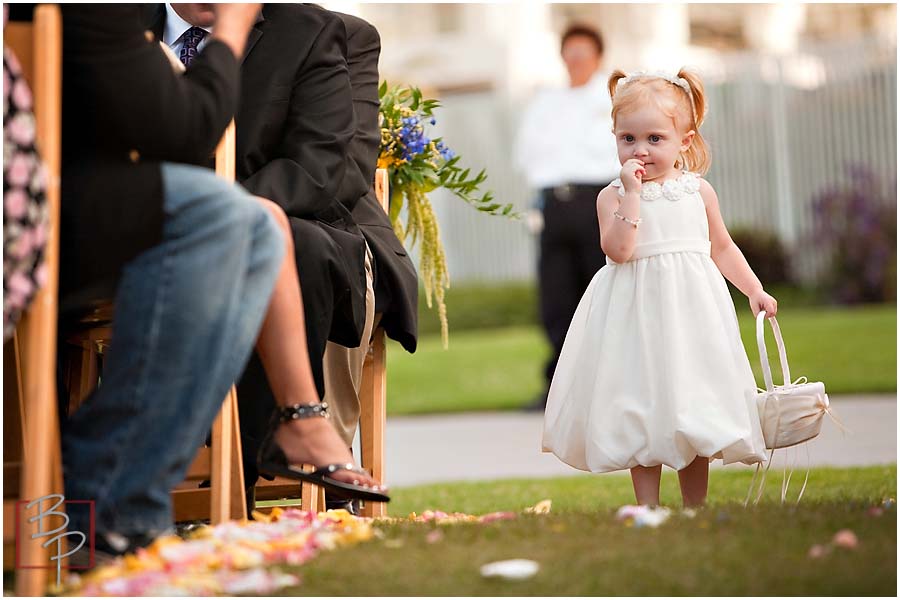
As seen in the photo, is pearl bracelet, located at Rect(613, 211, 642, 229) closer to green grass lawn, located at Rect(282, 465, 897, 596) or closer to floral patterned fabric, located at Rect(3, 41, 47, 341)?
green grass lawn, located at Rect(282, 465, 897, 596)

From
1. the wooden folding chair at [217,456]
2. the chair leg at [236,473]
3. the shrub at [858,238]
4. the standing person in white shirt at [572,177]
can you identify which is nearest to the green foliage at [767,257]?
the shrub at [858,238]

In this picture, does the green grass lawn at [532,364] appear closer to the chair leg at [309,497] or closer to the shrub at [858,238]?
the shrub at [858,238]

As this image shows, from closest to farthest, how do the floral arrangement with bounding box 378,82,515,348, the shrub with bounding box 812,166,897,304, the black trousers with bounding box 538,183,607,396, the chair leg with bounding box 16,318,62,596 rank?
the chair leg with bounding box 16,318,62,596 → the floral arrangement with bounding box 378,82,515,348 → the black trousers with bounding box 538,183,607,396 → the shrub with bounding box 812,166,897,304

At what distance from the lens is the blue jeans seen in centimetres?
243

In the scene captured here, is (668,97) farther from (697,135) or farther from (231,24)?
(231,24)

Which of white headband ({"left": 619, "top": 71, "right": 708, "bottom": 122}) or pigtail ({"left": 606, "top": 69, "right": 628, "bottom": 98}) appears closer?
white headband ({"left": 619, "top": 71, "right": 708, "bottom": 122})

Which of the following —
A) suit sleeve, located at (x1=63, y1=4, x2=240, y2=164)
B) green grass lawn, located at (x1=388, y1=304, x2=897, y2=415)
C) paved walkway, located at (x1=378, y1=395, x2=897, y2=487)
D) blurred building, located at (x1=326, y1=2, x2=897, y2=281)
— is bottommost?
paved walkway, located at (x1=378, y1=395, x2=897, y2=487)

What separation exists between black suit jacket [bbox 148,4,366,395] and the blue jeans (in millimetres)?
835

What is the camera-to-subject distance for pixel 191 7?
363 centimetres

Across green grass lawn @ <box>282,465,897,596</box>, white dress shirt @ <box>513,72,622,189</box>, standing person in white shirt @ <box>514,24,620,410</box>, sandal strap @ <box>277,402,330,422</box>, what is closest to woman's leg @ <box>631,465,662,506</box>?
green grass lawn @ <box>282,465,897,596</box>

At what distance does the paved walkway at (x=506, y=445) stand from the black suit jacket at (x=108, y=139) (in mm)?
3177

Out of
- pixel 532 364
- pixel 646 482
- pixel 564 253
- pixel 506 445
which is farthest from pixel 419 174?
pixel 532 364

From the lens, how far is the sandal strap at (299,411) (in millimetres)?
2855

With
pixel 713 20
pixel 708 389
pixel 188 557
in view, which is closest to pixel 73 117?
pixel 188 557
